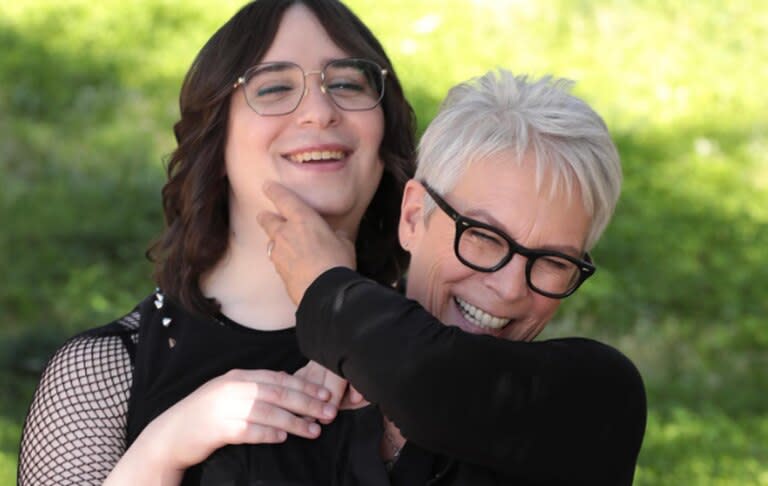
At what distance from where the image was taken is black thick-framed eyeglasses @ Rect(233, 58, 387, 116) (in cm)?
326

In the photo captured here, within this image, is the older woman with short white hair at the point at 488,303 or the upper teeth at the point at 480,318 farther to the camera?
the upper teeth at the point at 480,318

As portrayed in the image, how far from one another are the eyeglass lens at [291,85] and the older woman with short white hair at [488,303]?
25 cm

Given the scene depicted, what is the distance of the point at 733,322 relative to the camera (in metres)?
7.18

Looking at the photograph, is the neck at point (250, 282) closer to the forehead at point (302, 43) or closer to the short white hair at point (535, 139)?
the forehead at point (302, 43)

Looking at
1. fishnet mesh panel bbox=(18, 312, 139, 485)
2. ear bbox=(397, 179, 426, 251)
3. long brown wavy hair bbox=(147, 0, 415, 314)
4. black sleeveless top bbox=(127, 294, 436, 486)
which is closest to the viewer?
black sleeveless top bbox=(127, 294, 436, 486)

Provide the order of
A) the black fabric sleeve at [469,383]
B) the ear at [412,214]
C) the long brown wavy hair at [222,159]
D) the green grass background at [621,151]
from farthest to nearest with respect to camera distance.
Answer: the green grass background at [621,151] → the long brown wavy hair at [222,159] → the ear at [412,214] → the black fabric sleeve at [469,383]

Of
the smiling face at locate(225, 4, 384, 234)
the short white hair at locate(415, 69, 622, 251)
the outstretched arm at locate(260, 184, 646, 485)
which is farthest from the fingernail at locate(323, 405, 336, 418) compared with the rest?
the smiling face at locate(225, 4, 384, 234)

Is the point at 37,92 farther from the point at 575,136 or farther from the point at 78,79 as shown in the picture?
the point at 575,136

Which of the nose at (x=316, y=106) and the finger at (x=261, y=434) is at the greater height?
the nose at (x=316, y=106)

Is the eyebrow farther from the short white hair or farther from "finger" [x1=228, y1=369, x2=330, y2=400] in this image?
"finger" [x1=228, y1=369, x2=330, y2=400]

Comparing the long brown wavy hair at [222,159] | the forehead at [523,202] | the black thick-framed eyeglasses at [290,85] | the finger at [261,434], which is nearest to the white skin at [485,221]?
the forehead at [523,202]

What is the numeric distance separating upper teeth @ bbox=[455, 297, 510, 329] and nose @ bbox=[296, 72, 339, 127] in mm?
577

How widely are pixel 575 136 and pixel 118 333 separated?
1207mm

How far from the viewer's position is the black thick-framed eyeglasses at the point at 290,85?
3256mm
